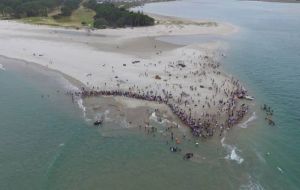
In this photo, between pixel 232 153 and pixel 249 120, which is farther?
pixel 249 120

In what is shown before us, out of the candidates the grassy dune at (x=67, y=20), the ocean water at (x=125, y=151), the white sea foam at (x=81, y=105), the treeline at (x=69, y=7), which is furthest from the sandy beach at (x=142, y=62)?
the treeline at (x=69, y=7)

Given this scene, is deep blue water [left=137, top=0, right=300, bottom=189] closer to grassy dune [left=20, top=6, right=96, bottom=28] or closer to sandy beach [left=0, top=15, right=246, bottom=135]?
sandy beach [left=0, top=15, right=246, bottom=135]

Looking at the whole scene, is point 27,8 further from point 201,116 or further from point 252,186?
point 252,186

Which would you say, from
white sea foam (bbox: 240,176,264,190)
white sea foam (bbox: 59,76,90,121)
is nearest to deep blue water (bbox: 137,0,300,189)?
white sea foam (bbox: 240,176,264,190)

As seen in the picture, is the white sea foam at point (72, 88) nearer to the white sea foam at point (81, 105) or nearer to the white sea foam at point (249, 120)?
the white sea foam at point (81, 105)

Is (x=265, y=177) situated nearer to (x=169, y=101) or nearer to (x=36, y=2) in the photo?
(x=169, y=101)

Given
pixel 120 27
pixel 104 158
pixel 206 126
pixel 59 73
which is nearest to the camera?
pixel 104 158

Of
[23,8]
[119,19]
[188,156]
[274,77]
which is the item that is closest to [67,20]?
[23,8]

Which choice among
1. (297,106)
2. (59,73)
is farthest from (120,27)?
(297,106)
